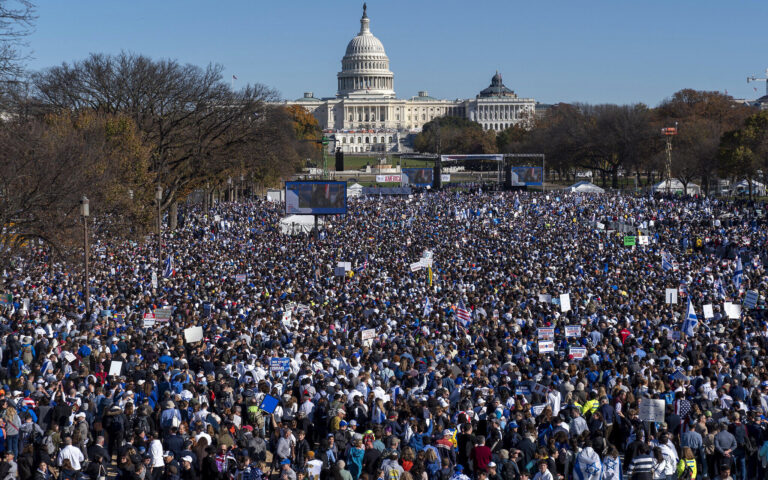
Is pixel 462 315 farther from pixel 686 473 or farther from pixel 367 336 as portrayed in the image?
pixel 686 473

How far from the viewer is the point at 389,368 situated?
15.8 m

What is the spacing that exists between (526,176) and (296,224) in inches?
1189

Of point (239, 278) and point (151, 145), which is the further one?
point (151, 145)

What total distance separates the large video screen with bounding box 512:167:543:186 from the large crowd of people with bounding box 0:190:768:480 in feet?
123

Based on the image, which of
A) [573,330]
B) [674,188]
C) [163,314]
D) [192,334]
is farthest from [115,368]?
[674,188]

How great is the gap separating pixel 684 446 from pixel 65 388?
8706 mm

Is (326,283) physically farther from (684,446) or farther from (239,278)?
(684,446)

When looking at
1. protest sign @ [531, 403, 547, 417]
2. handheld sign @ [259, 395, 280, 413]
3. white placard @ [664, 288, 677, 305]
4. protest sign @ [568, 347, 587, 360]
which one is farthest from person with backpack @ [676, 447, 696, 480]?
white placard @ [664, 288, 677, 305]

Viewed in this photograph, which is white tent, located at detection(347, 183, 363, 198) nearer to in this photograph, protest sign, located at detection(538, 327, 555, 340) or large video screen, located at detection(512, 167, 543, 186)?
large video screen, located at detection(512, 167, 543, 186)

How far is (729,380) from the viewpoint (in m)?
14.2

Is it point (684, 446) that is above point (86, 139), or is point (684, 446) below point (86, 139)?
below

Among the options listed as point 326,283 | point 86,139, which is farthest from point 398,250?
point 86,139

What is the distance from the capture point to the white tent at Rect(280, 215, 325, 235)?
4453 cm

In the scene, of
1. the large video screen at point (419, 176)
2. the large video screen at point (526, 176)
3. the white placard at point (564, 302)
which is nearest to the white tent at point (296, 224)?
the white placard at point (564, 302)
